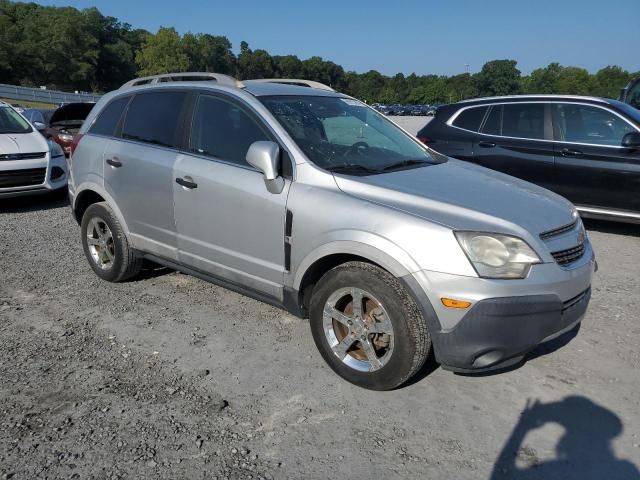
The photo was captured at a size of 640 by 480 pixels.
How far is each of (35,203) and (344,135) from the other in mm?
6842

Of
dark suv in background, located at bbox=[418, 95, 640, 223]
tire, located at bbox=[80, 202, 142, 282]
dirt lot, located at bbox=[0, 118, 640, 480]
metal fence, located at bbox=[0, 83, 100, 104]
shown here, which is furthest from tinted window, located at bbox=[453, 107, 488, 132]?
metal fence, located at bbox=[0, 83, 100, 104]

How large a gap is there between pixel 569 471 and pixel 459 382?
2.97ft

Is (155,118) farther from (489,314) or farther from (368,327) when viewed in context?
(489,314)

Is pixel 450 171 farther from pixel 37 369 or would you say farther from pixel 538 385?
pixel 37 369

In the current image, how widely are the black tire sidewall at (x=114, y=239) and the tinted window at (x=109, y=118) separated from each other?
2.26 feet

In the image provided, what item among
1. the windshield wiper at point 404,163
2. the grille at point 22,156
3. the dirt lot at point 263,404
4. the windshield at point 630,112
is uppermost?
the windshield at point 630,112

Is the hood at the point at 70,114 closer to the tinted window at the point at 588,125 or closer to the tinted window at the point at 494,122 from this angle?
the tinted window at the point at 494,122

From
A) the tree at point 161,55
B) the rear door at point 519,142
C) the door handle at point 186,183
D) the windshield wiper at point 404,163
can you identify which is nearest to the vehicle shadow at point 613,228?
the rear door at point 519,142

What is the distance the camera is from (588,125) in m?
6.79

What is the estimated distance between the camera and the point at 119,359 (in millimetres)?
3703

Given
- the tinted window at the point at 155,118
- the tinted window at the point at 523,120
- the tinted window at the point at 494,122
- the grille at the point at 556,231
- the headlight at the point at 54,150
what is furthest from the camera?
the headlight at the point at 54,150

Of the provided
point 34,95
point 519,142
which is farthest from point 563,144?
point 34,95

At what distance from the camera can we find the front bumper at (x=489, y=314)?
284 cm

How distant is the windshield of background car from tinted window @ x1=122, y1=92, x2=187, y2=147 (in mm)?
4951
